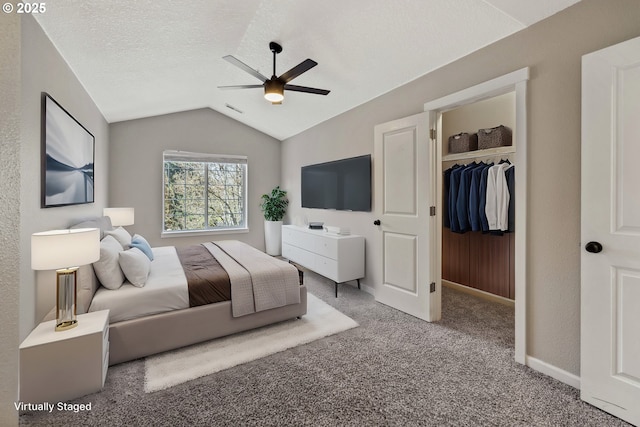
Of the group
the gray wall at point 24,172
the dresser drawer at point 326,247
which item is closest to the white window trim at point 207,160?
the gray wall at point 24,172

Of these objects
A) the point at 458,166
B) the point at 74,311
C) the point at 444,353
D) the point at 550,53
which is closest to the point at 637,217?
the point at 550,53

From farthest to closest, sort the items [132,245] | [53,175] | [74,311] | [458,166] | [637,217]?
1. [458,166]
2. [132,245]
3. [53,175]
4. [74,311]
5. [637,217]

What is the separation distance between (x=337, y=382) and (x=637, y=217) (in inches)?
76.9

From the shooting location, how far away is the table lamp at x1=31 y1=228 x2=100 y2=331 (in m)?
1.61

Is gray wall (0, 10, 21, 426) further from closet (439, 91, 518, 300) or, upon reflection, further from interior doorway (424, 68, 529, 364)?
closet (439, 91, 518, 300)

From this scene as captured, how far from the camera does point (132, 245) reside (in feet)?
9.77

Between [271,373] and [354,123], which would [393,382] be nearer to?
[271,373]

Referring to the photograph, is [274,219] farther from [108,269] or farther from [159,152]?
[108,269]

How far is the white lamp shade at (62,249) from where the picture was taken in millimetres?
1607

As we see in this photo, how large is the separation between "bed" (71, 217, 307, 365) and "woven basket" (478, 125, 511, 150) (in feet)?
8.74

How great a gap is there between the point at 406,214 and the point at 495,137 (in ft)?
4.79

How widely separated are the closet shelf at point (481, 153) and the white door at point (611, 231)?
1.48 meters

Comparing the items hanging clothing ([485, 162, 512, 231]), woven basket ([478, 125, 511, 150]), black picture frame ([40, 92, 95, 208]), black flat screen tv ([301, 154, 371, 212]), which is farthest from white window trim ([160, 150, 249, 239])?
hanging clothing ([485, 162, 512, 231])

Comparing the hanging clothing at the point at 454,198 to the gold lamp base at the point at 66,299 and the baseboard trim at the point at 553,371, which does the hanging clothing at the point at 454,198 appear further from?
the gold lamp base at the point at 66,299
